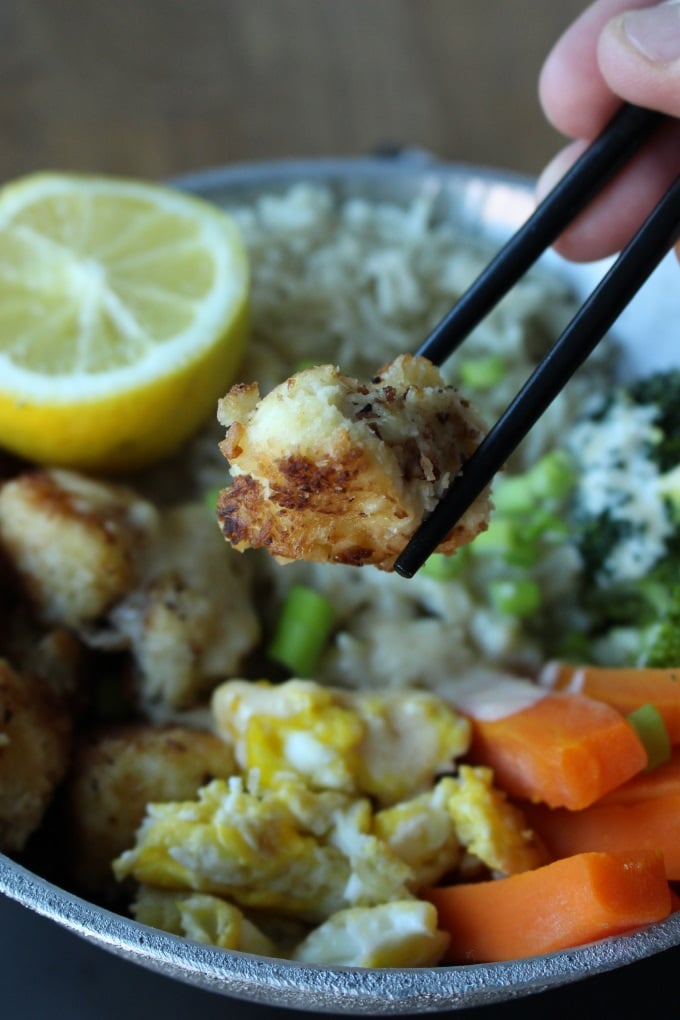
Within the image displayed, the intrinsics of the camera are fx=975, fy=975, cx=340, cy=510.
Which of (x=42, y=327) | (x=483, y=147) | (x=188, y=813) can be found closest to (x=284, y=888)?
(x=188, y=813)

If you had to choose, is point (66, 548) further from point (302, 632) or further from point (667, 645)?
point (667, 645)

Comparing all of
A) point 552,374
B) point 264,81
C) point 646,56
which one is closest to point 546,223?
point 646,56

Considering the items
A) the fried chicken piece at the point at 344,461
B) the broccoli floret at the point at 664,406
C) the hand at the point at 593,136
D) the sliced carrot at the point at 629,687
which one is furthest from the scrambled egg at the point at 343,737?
the hand at the point at 593,136

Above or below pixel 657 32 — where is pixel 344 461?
below

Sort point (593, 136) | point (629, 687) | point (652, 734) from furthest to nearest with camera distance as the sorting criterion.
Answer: point (593, 136) < point (629, 687) < point (652, 734)

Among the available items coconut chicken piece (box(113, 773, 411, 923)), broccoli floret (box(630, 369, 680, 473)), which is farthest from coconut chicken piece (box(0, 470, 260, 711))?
broccoli floret (box(630, 369, 680, 473))

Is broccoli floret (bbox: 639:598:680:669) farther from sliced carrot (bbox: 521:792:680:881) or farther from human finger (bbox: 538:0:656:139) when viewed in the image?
human finger (bbox: 538:0:656:139)
